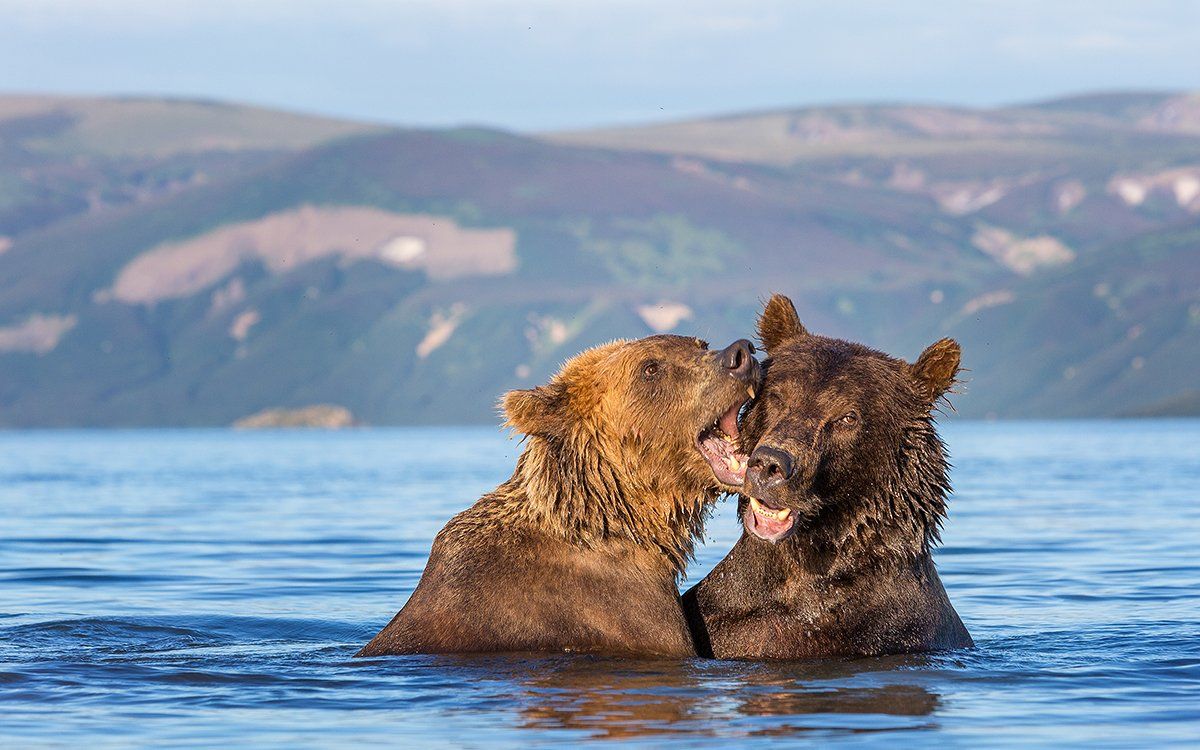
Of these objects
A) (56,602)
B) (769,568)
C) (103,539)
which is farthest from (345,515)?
(769,568)

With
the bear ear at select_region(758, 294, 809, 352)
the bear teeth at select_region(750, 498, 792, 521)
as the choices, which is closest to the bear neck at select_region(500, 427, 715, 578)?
the bear teeth at select_region(750, 498, 792, 521)

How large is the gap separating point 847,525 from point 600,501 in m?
1.65

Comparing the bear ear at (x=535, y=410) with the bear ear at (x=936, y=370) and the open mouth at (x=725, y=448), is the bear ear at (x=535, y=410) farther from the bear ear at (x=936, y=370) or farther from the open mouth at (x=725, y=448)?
the bear ear at (x=936, y=370)

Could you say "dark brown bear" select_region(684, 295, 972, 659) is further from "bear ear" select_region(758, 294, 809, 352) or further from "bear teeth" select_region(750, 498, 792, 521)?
"bear ear" select_region(758, 294, 809, 352)

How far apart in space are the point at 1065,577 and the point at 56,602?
1132 cm

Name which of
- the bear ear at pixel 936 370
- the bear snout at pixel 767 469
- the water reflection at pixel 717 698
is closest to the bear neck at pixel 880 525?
the bear ear at pixel 936 370

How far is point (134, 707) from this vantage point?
433 inches

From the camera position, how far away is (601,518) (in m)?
11.9

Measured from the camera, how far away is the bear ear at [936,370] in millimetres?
12328

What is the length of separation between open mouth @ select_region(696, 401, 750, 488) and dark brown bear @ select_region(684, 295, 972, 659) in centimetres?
12

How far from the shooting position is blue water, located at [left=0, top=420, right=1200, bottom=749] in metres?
10.2

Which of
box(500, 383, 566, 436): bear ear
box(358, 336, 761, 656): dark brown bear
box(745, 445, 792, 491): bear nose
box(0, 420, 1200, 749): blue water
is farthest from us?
box(500, 383, 566, 436): bear ear

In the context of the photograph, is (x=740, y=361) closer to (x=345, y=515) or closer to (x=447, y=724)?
(x=447, y=724)

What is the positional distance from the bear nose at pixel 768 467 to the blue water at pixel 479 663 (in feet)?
3.29
